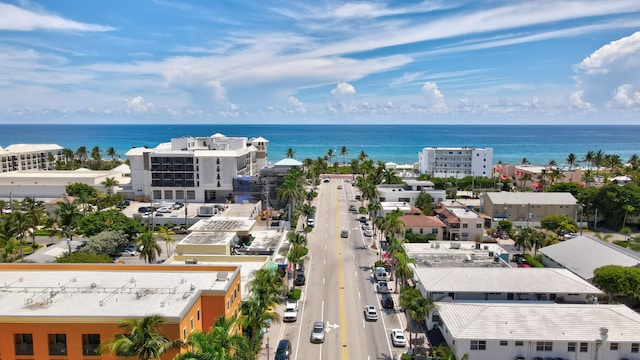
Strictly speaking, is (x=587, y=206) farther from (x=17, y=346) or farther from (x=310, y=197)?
(x=17, y=346)

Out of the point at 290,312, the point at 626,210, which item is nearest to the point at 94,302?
the point at 290,312

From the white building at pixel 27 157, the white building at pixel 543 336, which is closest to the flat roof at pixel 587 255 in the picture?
the white building at pixel 543 336

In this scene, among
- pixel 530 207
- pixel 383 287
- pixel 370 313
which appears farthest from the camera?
pixel 530 207

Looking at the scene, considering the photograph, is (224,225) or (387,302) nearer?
(387,302)

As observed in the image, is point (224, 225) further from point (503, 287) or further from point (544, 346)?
point (544, 346)

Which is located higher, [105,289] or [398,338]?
[105,289]

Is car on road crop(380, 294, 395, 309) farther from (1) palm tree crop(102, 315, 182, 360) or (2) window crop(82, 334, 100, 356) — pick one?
(2) window crop(82, 334, 100, 356)
